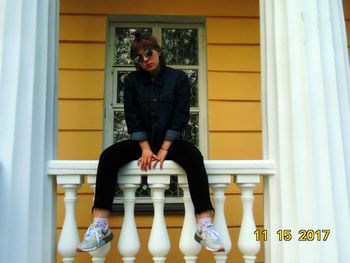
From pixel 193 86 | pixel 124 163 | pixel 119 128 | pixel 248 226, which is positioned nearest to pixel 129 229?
pixel 124 163

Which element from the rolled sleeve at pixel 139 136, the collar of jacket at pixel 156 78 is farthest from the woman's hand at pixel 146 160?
the collar of jacket at pixel 156 78

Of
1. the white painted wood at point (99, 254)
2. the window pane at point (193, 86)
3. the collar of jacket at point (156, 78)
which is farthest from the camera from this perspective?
the window pane at point (193, 86)

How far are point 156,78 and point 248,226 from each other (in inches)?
45.8

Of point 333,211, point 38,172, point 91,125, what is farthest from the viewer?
point 91,125

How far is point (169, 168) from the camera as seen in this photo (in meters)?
2.50

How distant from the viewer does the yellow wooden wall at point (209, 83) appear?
4.21 meters

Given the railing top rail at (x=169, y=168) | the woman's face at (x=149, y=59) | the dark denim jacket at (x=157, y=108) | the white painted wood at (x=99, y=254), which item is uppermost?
the woman's face at (x=149, y=59)

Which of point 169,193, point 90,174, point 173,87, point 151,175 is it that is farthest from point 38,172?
point 169,193

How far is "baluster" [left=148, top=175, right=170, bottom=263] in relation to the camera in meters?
2.46

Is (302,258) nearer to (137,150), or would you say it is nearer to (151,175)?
(151,175)

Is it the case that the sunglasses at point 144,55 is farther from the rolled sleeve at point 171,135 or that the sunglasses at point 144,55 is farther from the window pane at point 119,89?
the window pane at point 119,89

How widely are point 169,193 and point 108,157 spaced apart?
2.10 metres

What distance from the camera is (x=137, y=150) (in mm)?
2535

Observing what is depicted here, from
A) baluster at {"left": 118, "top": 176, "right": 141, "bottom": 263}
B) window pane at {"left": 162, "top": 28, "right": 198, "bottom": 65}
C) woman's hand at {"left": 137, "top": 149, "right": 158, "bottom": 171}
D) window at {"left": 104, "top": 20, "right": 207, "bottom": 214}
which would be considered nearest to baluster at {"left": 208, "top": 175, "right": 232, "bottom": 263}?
woman's hand at {"left": 137, "top": 149, "right": 158, "bottom": 171}
